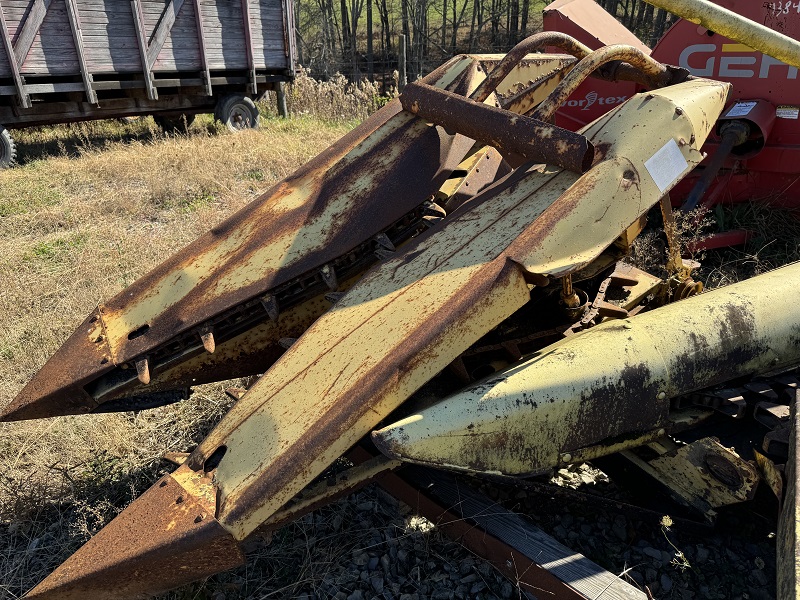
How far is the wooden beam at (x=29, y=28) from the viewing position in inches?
290

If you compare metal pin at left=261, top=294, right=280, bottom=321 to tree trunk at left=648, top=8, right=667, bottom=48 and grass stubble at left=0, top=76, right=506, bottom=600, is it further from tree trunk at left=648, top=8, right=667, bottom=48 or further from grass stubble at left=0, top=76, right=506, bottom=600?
tree trunk at left=648, top=8, right=667, bottom=48

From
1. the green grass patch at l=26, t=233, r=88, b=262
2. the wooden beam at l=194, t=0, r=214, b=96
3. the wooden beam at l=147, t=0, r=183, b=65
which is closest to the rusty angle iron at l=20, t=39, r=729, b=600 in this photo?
the green grass patch at l=26, t=233, r=88, b=262

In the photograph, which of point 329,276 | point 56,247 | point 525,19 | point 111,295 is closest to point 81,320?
point 111,295

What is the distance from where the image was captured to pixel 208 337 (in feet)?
7.29

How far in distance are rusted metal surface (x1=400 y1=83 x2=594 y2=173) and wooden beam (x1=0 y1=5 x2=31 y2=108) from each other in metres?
7.10

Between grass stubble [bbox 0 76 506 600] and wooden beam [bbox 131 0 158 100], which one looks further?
wooden beam [bbox 131 0 158 100]

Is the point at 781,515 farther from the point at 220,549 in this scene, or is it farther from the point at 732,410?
the point at 220,549

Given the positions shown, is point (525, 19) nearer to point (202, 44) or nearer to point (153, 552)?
point (202, 44)

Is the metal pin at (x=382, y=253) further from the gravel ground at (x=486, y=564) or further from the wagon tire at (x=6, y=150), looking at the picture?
the wagon tire at (x=6, y=150)

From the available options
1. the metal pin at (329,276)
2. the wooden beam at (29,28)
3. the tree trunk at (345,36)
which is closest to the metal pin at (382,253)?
the metal pin at (329,276)

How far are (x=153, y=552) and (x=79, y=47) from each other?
8.23m

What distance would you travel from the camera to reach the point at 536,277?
5.70ft

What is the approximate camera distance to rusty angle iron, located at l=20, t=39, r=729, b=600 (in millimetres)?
1615

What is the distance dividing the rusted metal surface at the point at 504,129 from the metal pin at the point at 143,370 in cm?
147
